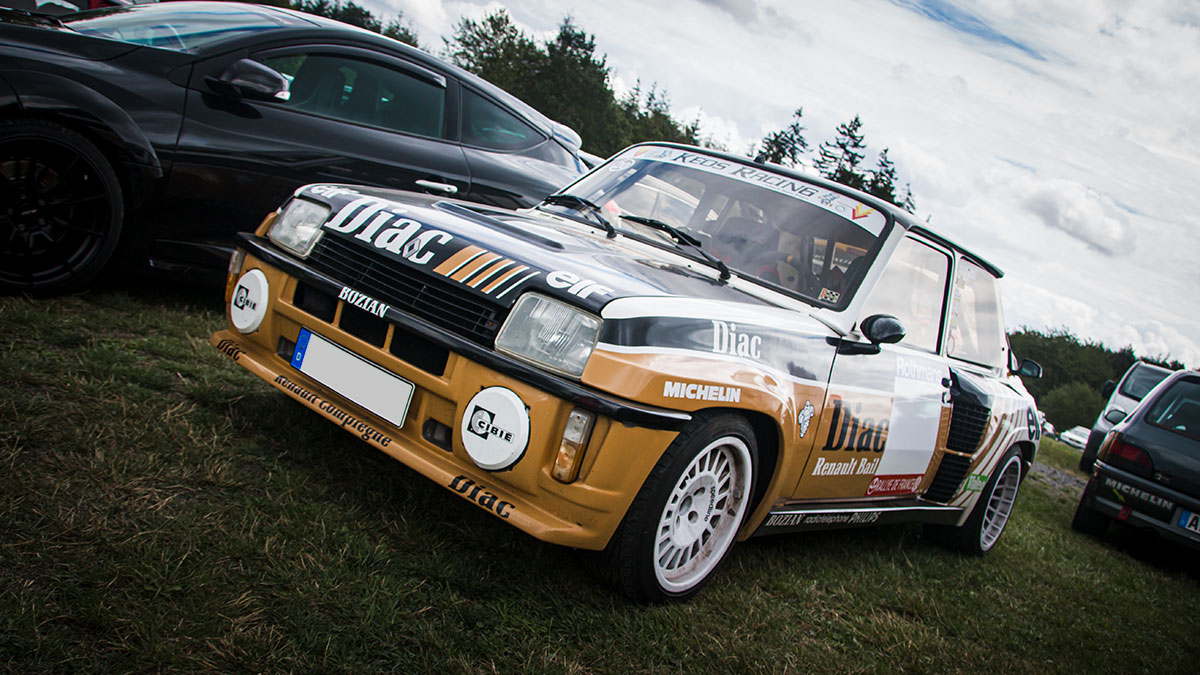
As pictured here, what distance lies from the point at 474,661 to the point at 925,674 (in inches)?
66.5

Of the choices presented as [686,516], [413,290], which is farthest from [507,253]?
[686,516]

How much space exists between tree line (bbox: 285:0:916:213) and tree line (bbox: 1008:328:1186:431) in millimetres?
30222

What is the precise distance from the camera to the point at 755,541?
3.70 meters

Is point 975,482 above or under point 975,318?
under

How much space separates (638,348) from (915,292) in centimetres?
194

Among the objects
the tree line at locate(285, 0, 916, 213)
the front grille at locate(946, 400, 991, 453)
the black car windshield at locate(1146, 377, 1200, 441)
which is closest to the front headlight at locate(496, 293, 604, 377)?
the front grille at locate(946, 400, 991, 453)

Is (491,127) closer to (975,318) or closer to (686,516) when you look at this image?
(975,318)

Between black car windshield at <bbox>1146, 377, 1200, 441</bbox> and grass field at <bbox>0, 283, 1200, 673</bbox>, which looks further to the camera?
black car windshield at <bbox>1146, 377, 1200, 441</bbox>

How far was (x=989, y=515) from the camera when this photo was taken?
16.0 feet

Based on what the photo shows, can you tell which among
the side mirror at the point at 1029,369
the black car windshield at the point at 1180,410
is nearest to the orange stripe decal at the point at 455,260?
the side mirror at the point at 1029,369

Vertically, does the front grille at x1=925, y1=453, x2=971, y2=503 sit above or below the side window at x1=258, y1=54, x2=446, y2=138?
below

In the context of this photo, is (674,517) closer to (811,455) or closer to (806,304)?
(811,455)

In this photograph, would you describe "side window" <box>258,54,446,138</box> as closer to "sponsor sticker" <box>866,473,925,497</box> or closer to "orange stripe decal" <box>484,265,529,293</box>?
"orange stripe decal" <box>484,265,529,293</box>

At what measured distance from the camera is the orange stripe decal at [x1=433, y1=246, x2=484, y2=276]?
8.35 ft
